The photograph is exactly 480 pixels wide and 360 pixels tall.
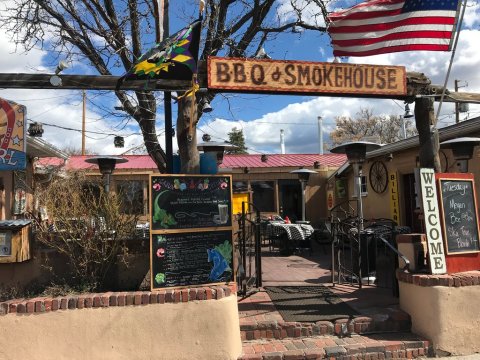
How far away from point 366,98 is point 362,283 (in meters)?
3.22

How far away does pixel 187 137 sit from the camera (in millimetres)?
5242

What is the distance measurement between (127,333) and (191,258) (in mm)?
1009

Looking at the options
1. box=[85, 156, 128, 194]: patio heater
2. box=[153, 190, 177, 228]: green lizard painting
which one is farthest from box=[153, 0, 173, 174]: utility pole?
box=[85, 156, 128, 194]: patio heater

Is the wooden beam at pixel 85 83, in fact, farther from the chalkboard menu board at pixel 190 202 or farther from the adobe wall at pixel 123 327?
the adobe wall at pixel 123 327

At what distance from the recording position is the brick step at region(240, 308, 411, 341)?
493 centimetres

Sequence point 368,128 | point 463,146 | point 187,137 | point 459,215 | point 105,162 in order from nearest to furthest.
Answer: point 187,137, point 459,215, point 463,146, point 105,162, point 368,128

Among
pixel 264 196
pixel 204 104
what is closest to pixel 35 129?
pixel 204 104

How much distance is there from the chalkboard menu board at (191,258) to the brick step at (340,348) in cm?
86

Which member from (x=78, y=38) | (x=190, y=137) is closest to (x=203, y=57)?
(x=78, y=38)

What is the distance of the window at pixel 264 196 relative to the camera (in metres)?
17.0

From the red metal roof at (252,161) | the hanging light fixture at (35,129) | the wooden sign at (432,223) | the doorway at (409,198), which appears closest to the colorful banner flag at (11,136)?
the wooden sign at (432,223)

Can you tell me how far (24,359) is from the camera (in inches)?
167

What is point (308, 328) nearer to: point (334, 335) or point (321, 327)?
point (321, 327)

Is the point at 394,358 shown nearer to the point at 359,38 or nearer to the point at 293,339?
the point at 293,339
